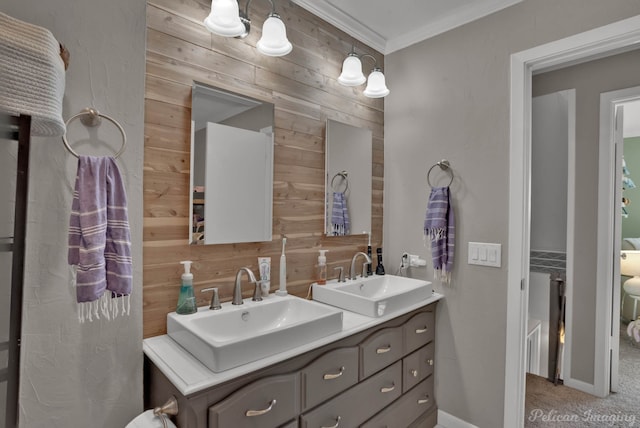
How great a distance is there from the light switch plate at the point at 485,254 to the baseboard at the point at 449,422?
0.95 metres

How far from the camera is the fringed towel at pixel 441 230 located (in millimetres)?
2059

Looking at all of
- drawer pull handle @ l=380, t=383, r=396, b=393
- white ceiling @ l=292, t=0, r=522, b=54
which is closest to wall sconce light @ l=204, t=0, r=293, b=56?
white ceiling @ l=292, t=0, r=522, b=54

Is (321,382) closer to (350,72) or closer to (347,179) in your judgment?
(347,179)

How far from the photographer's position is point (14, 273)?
89 centimetres

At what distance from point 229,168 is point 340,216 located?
0.81 metres

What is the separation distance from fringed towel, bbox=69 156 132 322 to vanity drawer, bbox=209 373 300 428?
48cm

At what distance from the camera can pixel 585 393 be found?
8.28ft

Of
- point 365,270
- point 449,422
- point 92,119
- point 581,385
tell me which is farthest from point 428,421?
point 92,119

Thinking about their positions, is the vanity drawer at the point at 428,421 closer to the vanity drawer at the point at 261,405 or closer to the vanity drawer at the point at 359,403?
the vanity drawer at the point at 359,403

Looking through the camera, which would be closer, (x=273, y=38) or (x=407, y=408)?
(x=273, y=38)

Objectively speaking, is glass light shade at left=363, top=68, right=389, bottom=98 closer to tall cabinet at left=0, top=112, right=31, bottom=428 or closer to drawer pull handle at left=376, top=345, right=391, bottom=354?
drawer pull handle at left=376, top=345, right=391, bottom=354

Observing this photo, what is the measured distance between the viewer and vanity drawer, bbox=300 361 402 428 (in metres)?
1.36

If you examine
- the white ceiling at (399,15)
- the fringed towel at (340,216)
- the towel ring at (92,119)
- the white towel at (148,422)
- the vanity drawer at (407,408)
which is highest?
the white ceiling at (399,15)

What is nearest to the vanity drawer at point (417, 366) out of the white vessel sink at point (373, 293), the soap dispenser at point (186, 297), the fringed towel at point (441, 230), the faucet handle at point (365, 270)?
the white vessel sink at point (373, 293)
